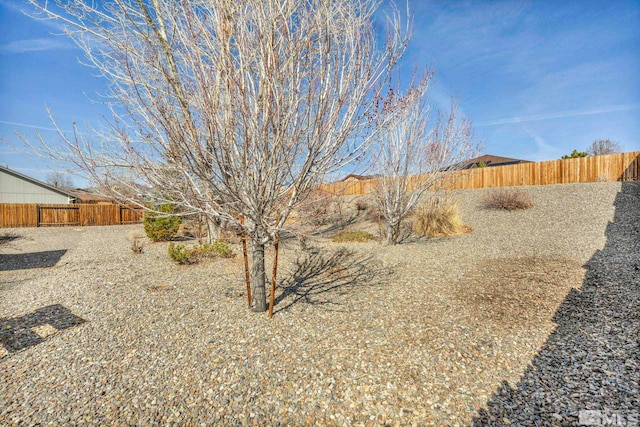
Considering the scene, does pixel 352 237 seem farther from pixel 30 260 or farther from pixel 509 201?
pixel 30 260

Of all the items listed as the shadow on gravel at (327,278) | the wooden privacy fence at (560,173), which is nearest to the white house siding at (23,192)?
the wooden privacy fence at (560,173)

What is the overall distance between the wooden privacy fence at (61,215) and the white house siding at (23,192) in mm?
4671

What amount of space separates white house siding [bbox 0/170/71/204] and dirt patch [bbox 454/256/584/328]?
27.6 meters

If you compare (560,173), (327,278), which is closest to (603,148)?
(560,173)

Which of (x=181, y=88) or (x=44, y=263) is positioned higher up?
(x=181, y=88)

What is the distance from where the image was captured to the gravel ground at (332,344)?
2168 millimetres

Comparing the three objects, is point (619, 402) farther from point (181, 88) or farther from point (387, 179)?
point (387, 179)

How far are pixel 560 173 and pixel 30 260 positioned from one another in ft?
73.9

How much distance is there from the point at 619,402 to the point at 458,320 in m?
1.56

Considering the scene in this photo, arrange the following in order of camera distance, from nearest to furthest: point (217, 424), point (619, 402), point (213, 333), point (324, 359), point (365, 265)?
point (217, 424), point (619, 402), point (324, 359), point (213, 333), point (365, 265)

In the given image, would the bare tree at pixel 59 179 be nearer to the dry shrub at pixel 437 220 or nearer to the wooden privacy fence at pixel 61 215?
the wooden privacy fence at pixel 61 215

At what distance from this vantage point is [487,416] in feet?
6.79

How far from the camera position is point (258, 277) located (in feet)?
12.5

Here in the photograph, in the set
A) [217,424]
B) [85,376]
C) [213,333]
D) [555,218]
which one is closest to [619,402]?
[217,424]
